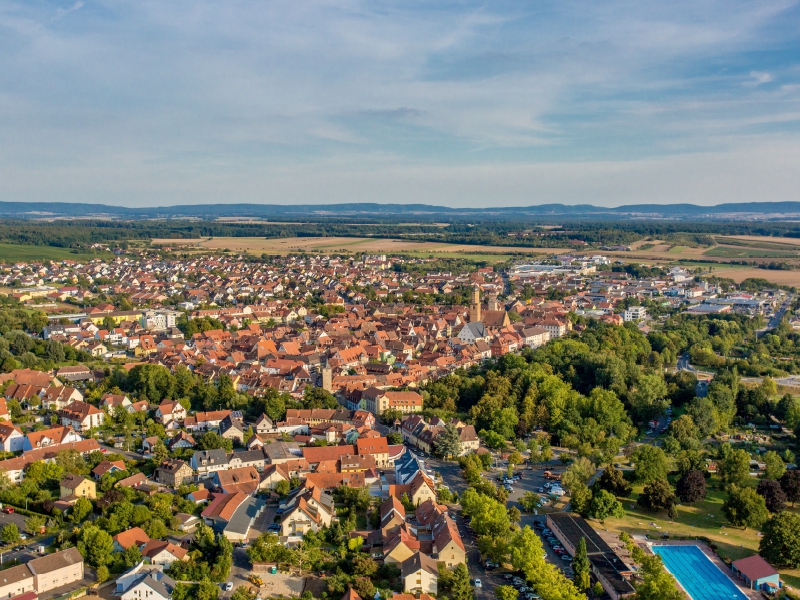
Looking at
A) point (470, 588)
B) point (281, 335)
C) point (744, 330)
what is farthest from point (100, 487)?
point (744, 330)

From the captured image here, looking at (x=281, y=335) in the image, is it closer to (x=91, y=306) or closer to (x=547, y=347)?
(x=547, y=347)

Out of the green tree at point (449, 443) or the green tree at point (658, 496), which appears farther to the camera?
the green tree at point (449, 443)

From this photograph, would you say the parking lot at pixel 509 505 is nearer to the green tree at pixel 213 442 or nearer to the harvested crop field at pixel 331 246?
the green tree at pixel 213 442

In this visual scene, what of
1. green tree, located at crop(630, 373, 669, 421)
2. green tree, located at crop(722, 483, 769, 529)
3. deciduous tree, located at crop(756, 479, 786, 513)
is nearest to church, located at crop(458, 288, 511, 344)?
green tree, located at crop(630, 373, 669, 421)

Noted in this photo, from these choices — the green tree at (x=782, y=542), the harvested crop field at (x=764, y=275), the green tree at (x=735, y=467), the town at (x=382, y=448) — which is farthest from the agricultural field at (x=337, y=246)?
the green tree at (x=782, y=542)

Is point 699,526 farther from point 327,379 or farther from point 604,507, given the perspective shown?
point 327,379
